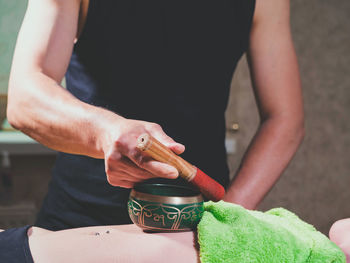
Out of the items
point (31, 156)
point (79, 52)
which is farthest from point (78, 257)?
point (31, 156)

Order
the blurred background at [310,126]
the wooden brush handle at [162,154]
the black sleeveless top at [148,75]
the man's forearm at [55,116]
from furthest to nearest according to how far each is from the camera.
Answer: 1. the blurred background at [310,126]
2. the black sleeveless top at [148,75]
3. the man's forearm at [55,116]
4. the wooden brush handle at [162,154]

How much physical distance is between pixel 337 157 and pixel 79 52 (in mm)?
2056

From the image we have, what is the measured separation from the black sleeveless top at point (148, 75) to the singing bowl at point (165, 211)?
39cm

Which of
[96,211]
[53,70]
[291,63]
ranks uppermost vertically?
[291,63]

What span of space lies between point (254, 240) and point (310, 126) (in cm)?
206

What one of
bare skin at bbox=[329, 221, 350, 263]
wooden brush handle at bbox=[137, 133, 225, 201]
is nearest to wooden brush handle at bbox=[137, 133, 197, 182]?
wooden brush handle at bbox=[137, 133, 225, 201]

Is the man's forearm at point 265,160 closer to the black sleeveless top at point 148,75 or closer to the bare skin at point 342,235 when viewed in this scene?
the black sleeveless top at point 148,75

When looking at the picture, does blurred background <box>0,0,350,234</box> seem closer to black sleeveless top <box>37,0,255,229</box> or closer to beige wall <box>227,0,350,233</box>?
beige wall <box>227,0,350,233</box>

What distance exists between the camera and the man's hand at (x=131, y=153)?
1.72 feet

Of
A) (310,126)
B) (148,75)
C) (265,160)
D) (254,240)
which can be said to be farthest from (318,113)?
(254,240)

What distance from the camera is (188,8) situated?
99 cm

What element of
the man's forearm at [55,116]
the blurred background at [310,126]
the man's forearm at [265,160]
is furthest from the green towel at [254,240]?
the blurred background at [310,126]

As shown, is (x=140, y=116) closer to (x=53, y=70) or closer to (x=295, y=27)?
(x=53, y=70)

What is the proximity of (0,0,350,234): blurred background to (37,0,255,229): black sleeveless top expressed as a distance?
4.35 ft
